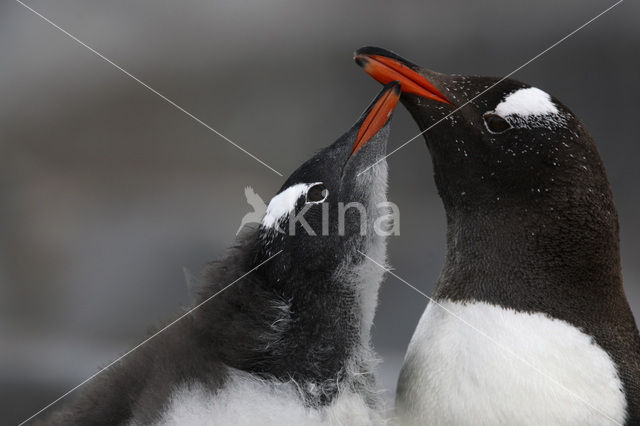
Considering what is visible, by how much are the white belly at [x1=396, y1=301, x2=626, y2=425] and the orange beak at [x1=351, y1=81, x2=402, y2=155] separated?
23 centimetres

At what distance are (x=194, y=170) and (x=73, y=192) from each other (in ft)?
0.92

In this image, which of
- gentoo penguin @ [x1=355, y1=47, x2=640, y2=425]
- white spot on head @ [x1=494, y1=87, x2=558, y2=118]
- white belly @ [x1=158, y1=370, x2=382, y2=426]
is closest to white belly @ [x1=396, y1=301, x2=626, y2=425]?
gentoo penguin @ [x1=355, y1=47, x2=640, y2=425]

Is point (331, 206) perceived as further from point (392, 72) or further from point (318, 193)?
point (392, 72)

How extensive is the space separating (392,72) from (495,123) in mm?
136

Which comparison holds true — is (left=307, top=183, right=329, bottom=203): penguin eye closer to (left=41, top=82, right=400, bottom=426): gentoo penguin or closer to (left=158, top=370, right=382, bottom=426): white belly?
(left=41, top=82, right=400, bottom=426): gentoo penguin

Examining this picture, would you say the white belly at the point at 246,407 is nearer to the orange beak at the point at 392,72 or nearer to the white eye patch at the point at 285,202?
the white eye patch at the point at 285,202

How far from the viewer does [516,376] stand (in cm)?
93

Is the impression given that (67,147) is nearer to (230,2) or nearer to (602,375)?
(230,2)

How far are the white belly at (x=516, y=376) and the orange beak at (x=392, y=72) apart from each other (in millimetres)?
257

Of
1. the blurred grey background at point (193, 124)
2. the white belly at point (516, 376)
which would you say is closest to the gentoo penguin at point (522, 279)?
the white belly at point (516, 376)

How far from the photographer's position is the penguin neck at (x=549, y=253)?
968 millimetres

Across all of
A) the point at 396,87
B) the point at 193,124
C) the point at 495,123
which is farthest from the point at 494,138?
the point at 193,124

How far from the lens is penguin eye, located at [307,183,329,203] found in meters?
0.96

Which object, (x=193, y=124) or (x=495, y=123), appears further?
(x=193, y=124)
